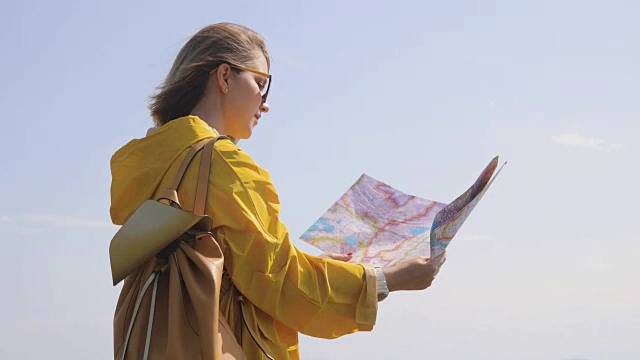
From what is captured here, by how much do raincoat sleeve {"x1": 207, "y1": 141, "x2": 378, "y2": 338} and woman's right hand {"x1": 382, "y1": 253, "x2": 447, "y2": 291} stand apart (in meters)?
0.09

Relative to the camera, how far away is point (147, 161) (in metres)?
3.70

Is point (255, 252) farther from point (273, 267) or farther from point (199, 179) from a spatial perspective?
point (199, 179)

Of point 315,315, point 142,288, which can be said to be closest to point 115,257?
point 142,288

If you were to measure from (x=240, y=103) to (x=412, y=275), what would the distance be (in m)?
0.98

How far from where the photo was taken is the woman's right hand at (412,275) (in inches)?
147

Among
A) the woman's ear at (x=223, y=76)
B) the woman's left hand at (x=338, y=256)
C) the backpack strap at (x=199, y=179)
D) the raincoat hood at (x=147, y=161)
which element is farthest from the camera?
the woman's left hand at (x=338, y=256)

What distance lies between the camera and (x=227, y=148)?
143 inches

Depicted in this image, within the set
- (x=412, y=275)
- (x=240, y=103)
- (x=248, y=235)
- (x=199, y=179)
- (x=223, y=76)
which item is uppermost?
(x=223, y=76)

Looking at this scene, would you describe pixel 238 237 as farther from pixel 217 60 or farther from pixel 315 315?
pixel 217 60

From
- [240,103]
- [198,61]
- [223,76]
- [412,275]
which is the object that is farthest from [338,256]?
[198,61]

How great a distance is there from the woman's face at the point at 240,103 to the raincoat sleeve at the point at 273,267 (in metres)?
0.30

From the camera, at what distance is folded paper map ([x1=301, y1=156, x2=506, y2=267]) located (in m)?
3.97

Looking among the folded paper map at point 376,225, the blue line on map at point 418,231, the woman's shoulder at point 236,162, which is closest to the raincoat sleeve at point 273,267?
the woman's shoulder at point 236,162

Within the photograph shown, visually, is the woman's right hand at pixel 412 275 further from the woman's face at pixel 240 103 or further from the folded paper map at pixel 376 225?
the woman's face at pixel 240 103
